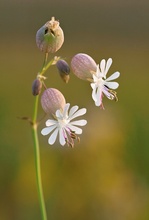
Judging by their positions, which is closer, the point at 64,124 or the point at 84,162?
the point at 64,124

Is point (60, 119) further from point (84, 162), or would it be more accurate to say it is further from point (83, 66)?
point (84, 162)

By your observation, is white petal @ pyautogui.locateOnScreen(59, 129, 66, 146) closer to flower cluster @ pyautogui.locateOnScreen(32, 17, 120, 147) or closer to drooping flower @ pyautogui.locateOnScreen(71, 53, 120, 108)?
flower cluster @ pyautogui.locateOnScreen(32, 17, 120, 147)

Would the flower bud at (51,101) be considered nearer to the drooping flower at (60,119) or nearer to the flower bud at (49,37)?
the drooping flower at (60,119)

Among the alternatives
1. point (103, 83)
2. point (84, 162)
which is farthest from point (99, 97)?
point (84, 162)

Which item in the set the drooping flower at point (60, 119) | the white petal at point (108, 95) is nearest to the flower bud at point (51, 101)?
the drooping flower at point (60, 119)

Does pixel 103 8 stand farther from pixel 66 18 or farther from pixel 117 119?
pixel 117 119

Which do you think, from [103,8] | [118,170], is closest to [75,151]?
[118,170]
